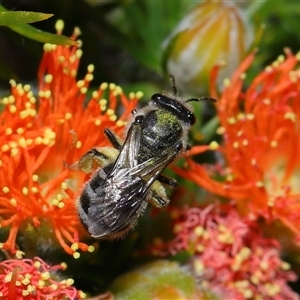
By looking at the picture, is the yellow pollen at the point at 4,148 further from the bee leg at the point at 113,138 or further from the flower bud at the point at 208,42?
the flower bud at the point at 208,42

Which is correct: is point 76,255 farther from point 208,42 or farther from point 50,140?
point 208,42

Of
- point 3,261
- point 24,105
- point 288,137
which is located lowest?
point 3,261

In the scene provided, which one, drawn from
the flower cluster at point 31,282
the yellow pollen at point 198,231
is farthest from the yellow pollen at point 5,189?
the yellow pollen at point 198,231

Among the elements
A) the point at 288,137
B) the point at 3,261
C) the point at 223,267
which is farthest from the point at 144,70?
the point at 3,261

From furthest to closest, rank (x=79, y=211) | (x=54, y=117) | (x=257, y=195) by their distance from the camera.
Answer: (x=257, y=195)
(x=54, y=117)
(x=79, y=211)

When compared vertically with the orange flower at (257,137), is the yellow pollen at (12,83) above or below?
above

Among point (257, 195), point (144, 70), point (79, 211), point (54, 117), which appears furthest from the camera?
point (144, 70)

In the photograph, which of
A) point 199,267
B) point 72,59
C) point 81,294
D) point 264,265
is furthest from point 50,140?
point 264,265

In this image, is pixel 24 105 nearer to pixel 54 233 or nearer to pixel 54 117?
pixel 54 117
